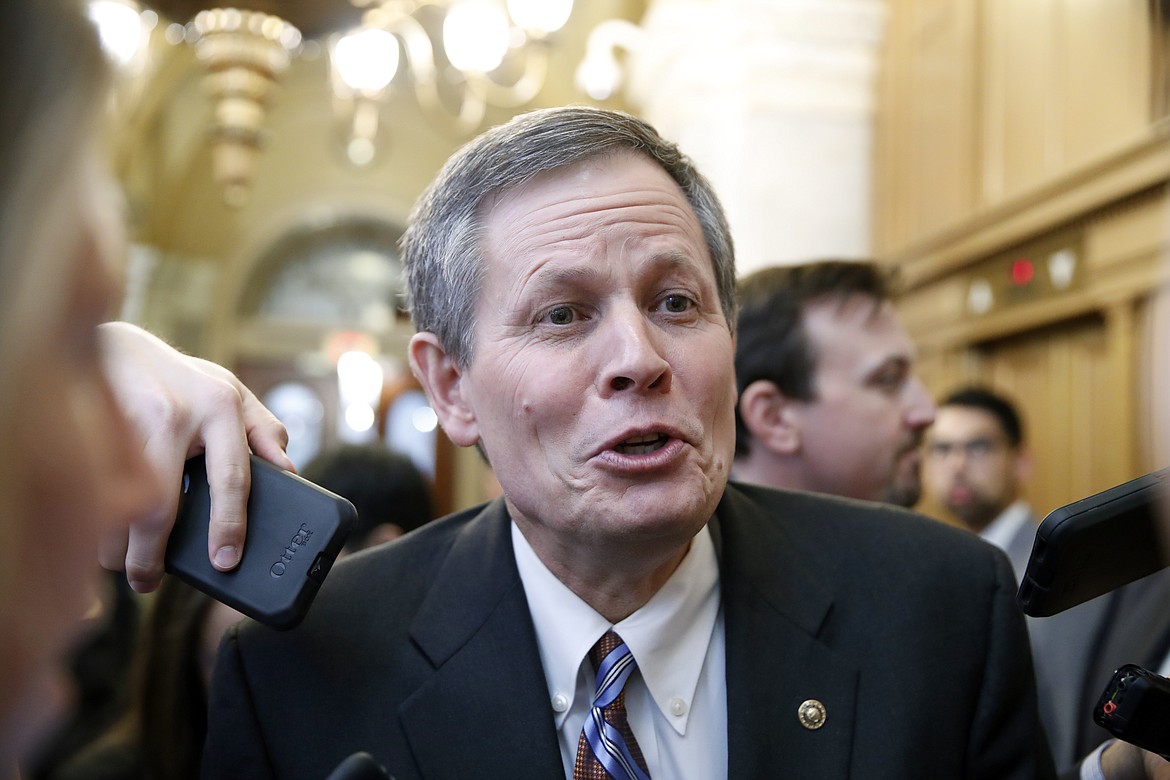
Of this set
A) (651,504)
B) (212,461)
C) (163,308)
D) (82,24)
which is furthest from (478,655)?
(163,308)

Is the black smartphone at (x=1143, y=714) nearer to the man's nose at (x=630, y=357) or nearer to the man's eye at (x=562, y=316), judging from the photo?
the man's nose at (x=630, y=357)

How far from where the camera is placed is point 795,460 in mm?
2697

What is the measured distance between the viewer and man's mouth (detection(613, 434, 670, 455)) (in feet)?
5.02

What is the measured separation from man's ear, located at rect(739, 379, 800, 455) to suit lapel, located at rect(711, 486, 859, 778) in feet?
2.90

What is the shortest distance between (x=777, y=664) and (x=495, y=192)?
83 cm

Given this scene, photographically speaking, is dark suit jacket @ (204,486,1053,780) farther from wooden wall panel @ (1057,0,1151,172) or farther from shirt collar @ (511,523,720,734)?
wooden wall panel @ (1057,0,1151,172)

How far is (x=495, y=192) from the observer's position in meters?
1.70

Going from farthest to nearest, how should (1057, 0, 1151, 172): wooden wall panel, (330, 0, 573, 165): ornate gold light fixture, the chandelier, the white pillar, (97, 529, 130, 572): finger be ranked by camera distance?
1. the white pillar
2. (330, 0, 573, 165): ornate gold light fixture
3. (1057, 0, 1151, 172): wooden wall panel
4. the chandelier
5. (97, 529, 130, 572): finger

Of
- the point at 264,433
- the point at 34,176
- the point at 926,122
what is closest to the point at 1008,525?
the point at 926,122

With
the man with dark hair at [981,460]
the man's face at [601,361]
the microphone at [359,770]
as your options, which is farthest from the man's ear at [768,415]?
the man with dark hair at [981,460]

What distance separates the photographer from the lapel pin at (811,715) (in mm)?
1538

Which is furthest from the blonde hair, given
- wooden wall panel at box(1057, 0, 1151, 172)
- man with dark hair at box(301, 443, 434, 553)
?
wooden wall panel at box(1057, 0, 1151, 172)

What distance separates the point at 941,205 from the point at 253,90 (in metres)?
3.62

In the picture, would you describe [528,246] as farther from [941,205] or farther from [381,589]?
[941,205]
